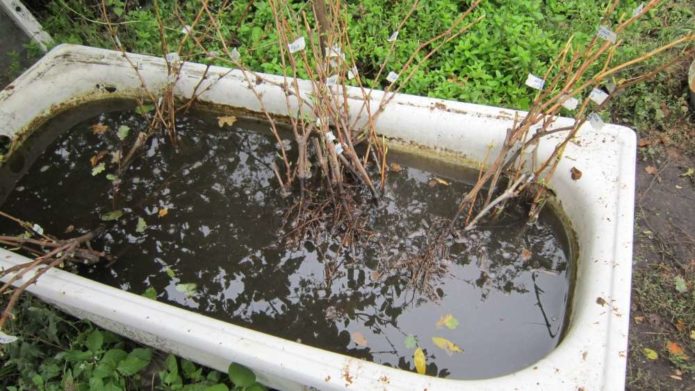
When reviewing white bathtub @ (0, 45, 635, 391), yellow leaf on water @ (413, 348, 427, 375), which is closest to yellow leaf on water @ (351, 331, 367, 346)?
yellow leaf on water @ (413, 348, 427, 375)

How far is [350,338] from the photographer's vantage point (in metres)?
1.60

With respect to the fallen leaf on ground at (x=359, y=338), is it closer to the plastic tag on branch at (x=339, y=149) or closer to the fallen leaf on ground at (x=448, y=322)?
the fallen leaf on ground at (x=448, y=322)

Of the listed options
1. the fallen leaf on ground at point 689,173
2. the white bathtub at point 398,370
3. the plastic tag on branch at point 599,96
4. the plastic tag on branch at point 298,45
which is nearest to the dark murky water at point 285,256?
the white bathtub at point 398,370

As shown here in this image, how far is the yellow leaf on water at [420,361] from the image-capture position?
1501 mm

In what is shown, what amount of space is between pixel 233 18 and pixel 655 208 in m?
2.45

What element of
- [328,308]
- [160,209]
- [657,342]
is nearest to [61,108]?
[160,209]

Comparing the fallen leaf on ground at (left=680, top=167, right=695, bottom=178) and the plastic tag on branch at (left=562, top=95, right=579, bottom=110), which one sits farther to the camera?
the fallen leaf on ground at (left=680, top=167, right=695, bottom=178)

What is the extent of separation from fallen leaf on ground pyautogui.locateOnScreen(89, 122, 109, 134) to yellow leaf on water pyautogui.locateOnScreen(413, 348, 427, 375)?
187 centimetres

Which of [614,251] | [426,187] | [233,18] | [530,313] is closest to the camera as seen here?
[614,251]

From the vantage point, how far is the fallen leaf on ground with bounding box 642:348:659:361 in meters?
1.67

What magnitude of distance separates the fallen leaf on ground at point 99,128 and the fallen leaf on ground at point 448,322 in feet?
6.17

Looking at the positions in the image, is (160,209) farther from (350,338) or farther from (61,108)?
(350,338)

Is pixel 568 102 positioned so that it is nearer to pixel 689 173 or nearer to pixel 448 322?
pixel 448 322

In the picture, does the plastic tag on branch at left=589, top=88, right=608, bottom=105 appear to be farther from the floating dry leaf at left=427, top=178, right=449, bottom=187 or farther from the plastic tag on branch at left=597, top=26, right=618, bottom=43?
the floating dry leaf at left=427, top=178, right=449, bottom=187
